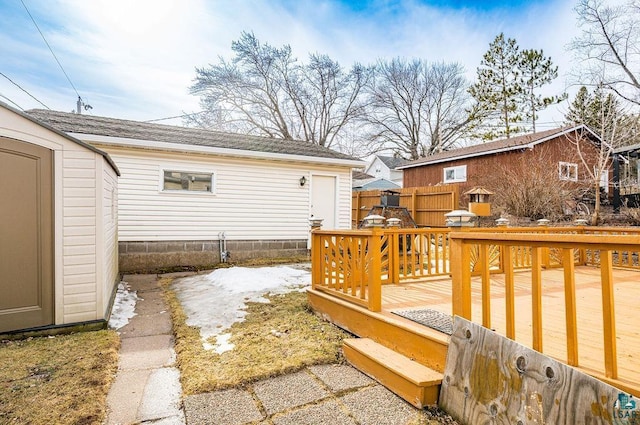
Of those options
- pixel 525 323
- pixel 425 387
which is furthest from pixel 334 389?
pixel 525 323

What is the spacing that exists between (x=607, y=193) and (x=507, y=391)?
15.0 m

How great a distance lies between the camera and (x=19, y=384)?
248 centimetres

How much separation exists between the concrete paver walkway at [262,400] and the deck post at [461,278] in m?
0.73

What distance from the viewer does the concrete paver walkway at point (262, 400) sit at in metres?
2.10

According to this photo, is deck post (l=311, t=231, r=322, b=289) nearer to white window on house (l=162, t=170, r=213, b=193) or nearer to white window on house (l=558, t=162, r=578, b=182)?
white window on house (l=162, t=170, r=213, b=193)

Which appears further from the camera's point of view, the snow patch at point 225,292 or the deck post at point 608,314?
the snow patch at point 225,292

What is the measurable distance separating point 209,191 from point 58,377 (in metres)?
5.70

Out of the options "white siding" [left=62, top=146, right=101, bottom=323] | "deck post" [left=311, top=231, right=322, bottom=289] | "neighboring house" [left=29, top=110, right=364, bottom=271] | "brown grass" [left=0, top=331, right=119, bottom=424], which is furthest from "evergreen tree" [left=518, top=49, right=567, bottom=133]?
"brown grass" [left=0, top=331, right=119, bottom=424]

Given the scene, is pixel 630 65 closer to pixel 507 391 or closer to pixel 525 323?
pixel 525 323

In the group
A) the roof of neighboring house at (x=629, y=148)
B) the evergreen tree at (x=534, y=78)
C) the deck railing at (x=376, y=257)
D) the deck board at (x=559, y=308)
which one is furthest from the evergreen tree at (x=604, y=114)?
the deck board at (x=559, y=308)

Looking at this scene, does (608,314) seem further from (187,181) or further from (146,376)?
(187,181)

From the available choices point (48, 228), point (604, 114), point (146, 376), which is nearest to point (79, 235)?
point (48, 228)

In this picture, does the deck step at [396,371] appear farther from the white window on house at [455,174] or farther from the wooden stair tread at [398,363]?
the white window on house at [455,174]

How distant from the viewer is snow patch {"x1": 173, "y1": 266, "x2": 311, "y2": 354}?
12.7 ft
